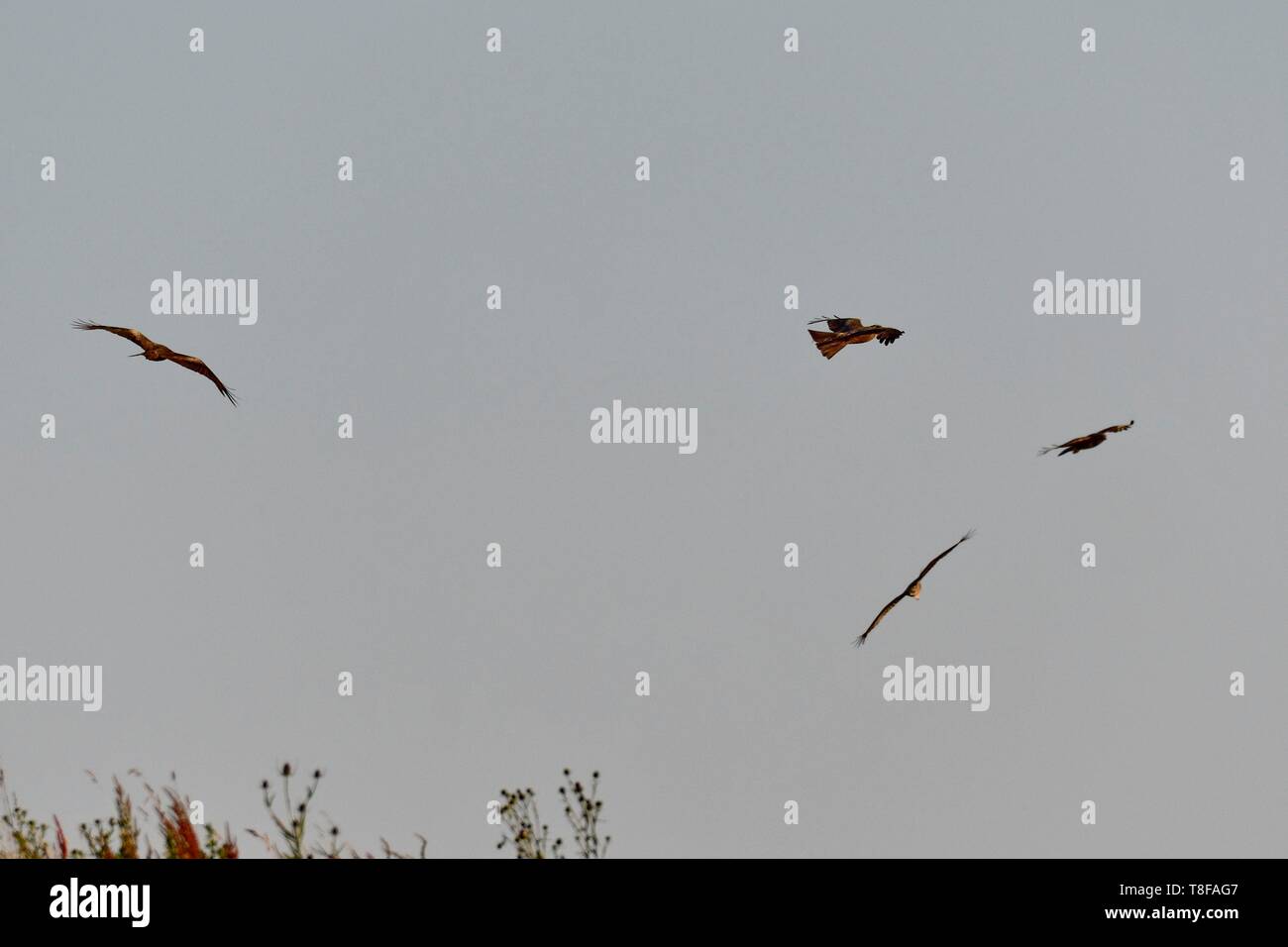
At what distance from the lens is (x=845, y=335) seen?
1246 cm

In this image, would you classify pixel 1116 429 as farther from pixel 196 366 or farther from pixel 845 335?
pixel 196 366

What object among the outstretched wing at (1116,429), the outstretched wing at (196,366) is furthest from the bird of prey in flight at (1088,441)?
the outstretched wing at (196,366)

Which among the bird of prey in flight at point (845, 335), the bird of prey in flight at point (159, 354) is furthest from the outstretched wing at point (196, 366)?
the bird of prey in flight at point (845, 335)

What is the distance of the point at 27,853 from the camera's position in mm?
7641

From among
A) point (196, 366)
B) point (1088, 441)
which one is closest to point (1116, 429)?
point (1088, 441)

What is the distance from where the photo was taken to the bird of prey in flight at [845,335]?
478 inches

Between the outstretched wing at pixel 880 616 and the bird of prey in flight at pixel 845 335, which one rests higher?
the bird of prey in flight at pixel 845 335

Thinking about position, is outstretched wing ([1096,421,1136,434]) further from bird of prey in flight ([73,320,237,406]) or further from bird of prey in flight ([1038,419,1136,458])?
bird of prey in flight ([73,320,237,406])

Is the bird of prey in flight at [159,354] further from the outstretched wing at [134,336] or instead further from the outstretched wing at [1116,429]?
the outstretched wing at [1116,429]
